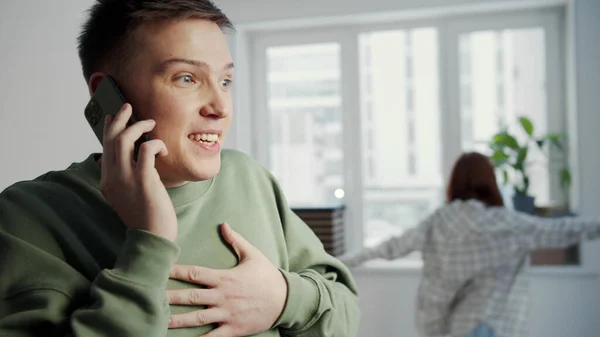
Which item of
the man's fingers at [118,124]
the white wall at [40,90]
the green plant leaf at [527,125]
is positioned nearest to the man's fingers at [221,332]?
the man's fingers at [118,124]

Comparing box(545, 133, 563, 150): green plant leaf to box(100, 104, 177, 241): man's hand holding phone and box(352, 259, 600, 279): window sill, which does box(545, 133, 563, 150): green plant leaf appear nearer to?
box(352, 259, 600, 279): window sill

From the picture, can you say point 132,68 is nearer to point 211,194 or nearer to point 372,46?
point 211,194

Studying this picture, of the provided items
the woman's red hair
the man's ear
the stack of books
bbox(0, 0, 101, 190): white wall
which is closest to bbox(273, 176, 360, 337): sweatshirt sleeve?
the man's ear

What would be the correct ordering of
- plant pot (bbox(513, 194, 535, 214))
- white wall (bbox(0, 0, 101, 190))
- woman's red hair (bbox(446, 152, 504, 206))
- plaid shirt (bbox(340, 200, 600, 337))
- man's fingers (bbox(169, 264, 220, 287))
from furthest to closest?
1. plant pot (bbox(513, 194, 535, 214))
2. woman's red hair (bbox(446, 152, 504, 206))
3. plaid shirt (bbox(340, 200, 600, 337))
4. white wall (bbox(0, 0, 101, 190))
5. man's fingers (bbox(169, 264, 220, 287))

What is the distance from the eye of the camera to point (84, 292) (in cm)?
67

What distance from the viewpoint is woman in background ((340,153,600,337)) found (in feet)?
9.50

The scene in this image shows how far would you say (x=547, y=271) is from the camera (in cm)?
363

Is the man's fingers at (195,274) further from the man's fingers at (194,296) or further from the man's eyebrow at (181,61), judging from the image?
the man's eyebrow at (181,61)

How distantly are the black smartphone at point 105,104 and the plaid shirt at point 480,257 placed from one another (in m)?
2.40

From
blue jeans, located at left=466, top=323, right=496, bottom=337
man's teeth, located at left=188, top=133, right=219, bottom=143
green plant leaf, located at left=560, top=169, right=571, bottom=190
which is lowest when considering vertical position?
blue jeans, located at left=466, top=323, right=496, bottom=337

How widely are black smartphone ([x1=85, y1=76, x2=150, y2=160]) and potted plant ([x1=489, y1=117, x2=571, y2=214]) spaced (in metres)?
3.20

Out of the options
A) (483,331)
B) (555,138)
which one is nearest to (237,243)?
(483,331)

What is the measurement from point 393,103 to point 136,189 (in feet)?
11.8

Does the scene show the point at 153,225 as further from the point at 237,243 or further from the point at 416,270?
the point at 416,270
